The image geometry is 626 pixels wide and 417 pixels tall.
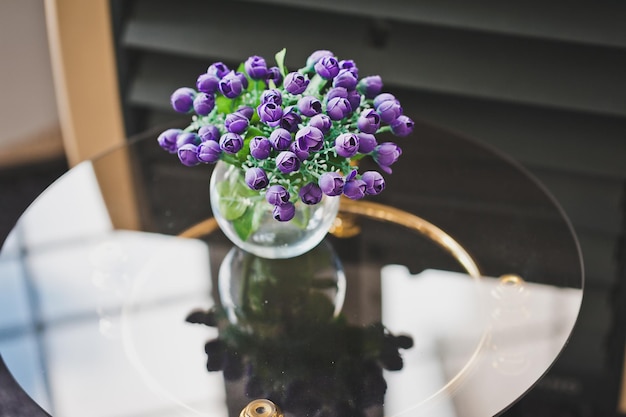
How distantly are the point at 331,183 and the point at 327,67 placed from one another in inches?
4.5

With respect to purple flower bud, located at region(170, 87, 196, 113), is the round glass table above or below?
below

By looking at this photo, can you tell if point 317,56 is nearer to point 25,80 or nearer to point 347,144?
point 347,144

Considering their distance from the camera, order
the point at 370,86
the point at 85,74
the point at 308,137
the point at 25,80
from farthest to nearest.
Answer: the point at 25,80
the point at 85,74
the point at 370,86
the point at 308,137

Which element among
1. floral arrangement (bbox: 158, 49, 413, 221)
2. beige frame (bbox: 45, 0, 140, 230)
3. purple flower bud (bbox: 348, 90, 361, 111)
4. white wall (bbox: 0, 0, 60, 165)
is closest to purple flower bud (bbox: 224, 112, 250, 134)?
floral arrangement (bbox: 158, 49, 413, 221)

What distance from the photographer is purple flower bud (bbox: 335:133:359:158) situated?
0.76 m

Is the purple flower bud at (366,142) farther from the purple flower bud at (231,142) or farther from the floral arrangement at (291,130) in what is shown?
the purple flower bud at (231,142)

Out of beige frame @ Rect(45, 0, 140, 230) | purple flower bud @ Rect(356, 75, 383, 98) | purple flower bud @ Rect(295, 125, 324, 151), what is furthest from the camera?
beige frame @ Rect(45, 0, 140, 230)

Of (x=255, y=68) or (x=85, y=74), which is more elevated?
(x=255, y=68)

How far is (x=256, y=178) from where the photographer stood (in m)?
0.77

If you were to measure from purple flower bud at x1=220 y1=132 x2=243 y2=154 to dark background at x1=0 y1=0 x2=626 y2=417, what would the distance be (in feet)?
1.70

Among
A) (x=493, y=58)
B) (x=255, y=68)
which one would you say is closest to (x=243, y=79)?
(x=255, y=68)

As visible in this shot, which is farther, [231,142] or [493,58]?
[493,58]

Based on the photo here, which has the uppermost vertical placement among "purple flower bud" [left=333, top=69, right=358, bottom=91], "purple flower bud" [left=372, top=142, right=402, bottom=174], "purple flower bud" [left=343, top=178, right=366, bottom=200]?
"purple flower bud" [left=333, top=69, right=358, bottom=91]

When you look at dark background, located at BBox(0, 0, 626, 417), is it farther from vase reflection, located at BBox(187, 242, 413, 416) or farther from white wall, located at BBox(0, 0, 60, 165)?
vase reflection, located at BBox(187, 242, 413, 416)
